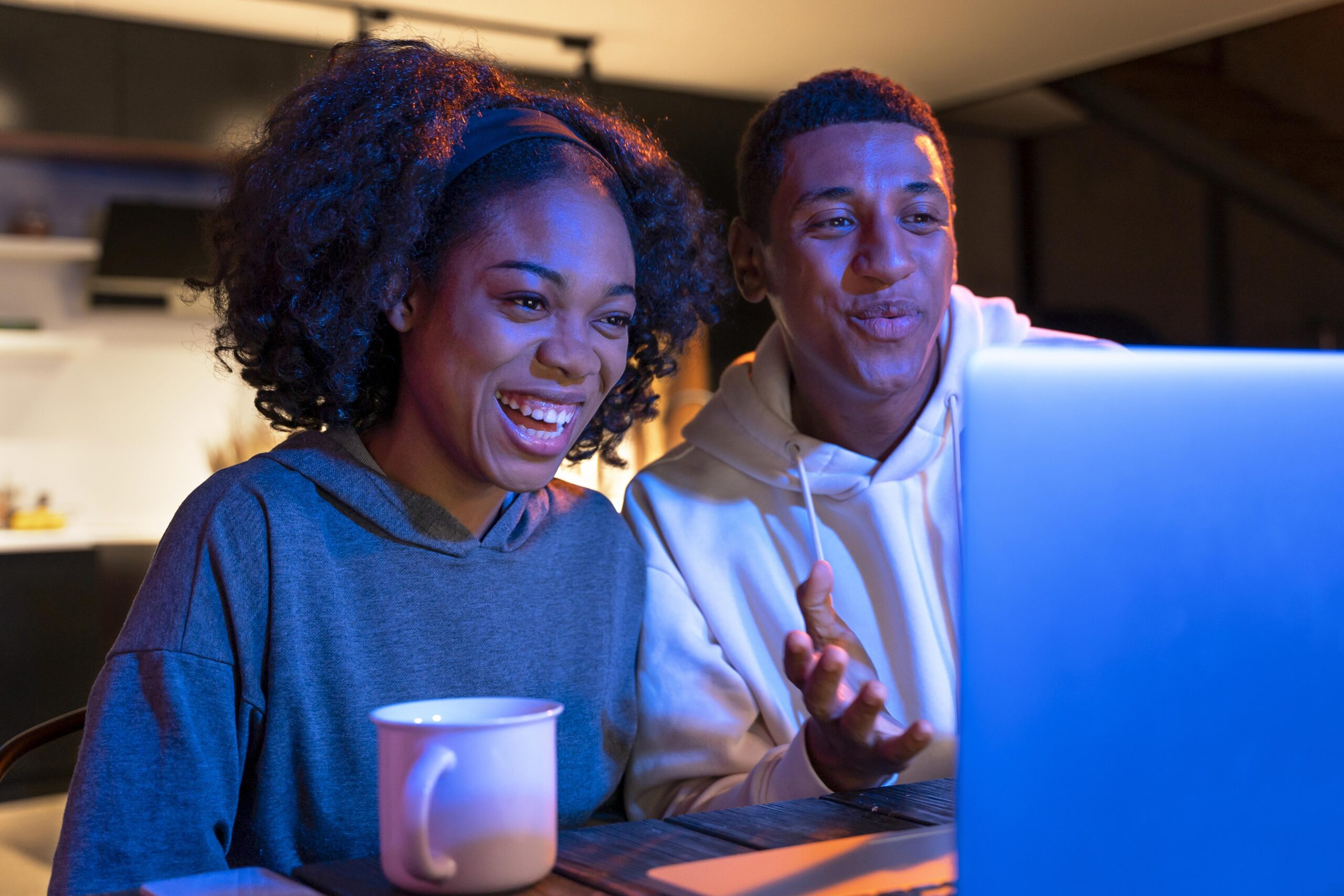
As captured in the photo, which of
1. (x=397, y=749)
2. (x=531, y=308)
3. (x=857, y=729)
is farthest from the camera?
(x=531, y=308)

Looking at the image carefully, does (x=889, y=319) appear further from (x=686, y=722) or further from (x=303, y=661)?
(x=303, y=661)

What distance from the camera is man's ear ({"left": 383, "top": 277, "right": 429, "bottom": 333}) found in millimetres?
1242

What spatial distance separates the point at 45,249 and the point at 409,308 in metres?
4.09

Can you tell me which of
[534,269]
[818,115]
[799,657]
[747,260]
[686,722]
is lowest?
[686,722]

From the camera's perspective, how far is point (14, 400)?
4.94m

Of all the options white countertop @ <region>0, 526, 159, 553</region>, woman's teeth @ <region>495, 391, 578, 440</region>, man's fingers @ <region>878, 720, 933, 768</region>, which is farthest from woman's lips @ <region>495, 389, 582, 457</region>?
white countertop @ <region>0, 526, 159, 553</region>

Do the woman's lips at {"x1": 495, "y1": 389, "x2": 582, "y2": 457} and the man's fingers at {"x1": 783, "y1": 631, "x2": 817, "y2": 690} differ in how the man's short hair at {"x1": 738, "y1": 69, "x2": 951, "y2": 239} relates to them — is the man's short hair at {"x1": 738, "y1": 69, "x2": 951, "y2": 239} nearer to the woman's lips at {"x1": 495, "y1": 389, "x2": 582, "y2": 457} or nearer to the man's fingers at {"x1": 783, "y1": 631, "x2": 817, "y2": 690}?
the woman's lips at {"x1": 495, "y1": 389, "x2": 582, "y2": 457}

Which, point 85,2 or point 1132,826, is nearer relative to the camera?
point 1132,826

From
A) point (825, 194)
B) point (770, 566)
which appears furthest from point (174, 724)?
point (825, 194)

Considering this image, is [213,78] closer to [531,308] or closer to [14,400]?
[14,400]

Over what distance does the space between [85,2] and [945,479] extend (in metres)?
4.13

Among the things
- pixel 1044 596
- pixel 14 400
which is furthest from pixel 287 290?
pixel 14 400

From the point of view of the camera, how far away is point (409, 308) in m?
1.25

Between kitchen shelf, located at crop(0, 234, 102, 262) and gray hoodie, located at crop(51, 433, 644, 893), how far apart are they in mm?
4027
